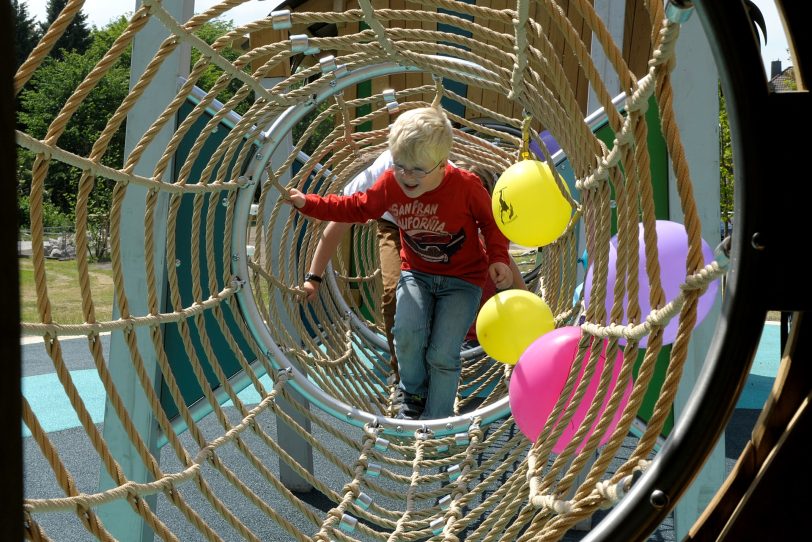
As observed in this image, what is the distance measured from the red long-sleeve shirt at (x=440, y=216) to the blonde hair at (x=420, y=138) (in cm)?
24

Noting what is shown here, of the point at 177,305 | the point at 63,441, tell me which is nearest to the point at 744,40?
the point at 177,305

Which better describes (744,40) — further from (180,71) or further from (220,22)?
(220,22)

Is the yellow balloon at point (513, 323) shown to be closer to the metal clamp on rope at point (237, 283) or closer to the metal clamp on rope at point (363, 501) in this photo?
the metal clamp on rope at point (363, 501)

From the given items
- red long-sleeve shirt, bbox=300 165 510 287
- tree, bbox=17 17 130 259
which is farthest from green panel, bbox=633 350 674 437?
tree, bbox=17 17 130 259

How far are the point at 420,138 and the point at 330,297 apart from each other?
1.51m

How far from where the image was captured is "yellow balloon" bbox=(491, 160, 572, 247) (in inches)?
83.7

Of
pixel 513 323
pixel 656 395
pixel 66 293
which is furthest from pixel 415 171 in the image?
pixel 66 293

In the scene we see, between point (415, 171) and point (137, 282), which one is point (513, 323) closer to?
point (415, 171)

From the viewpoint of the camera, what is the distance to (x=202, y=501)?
9.61ft

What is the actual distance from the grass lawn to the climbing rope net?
446cm

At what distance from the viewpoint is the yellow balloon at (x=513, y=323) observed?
2.15 m

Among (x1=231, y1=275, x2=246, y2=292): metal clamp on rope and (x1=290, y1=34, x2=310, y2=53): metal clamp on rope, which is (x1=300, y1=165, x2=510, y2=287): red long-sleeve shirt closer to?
(x1=231, y1=275, x2=246, y2=292): metal clamp on rope

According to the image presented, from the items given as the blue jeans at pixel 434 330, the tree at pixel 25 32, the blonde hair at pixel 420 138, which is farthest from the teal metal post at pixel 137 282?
the tree at pixel 25 32

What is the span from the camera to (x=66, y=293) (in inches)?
377
